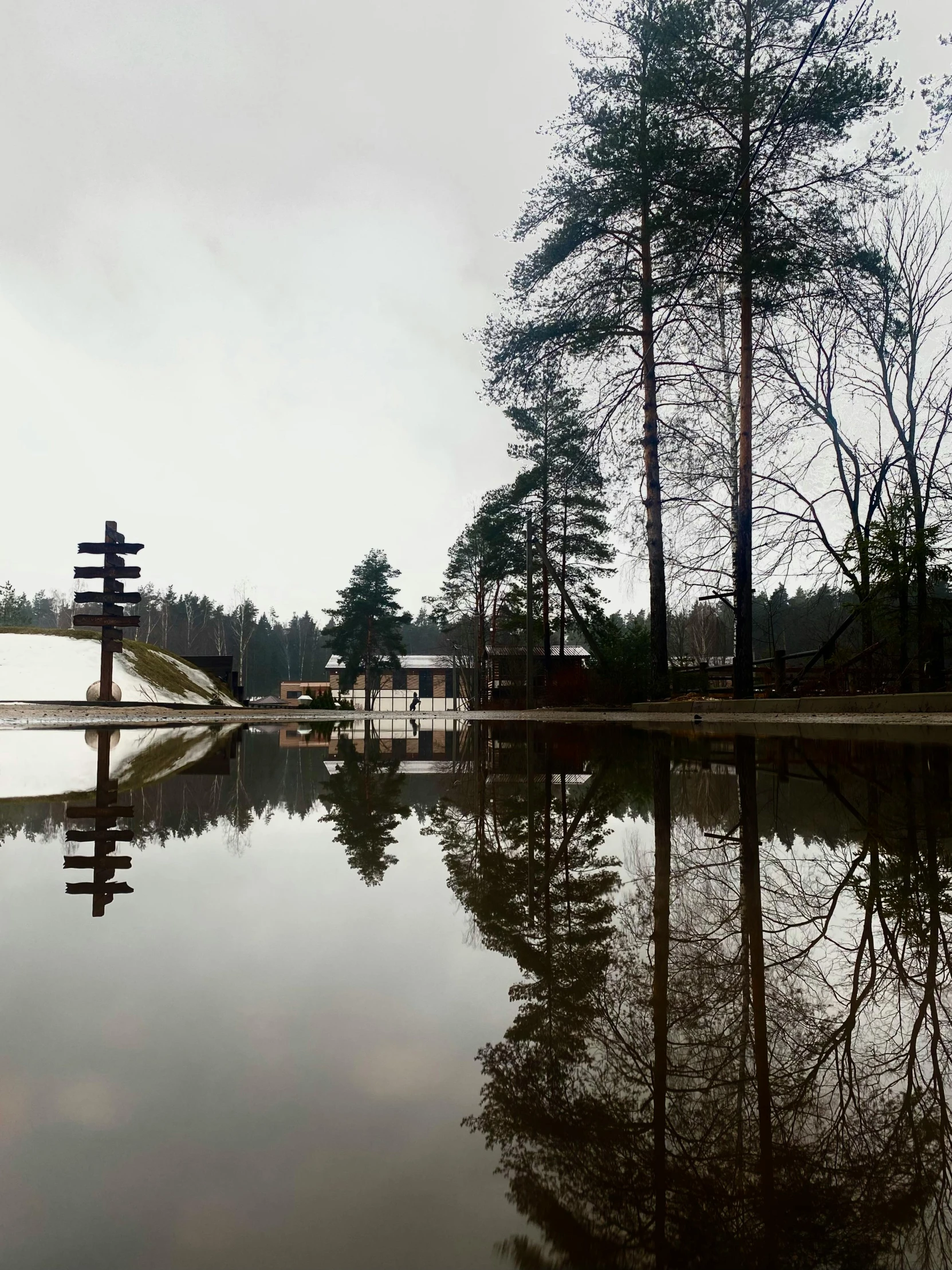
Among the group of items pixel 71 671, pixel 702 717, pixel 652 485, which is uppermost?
pixel 652 485

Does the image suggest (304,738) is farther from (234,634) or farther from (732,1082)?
(234,634)

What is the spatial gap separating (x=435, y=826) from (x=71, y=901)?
2.00m

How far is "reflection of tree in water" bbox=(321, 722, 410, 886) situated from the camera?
10.3 ft

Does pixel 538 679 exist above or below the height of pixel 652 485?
below

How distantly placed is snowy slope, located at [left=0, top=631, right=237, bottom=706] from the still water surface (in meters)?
22.3

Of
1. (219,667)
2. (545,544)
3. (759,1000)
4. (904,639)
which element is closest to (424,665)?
(219,667)

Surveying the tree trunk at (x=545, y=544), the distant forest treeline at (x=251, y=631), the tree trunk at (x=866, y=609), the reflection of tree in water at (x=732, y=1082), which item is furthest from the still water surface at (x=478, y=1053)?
the distant forest treeline at (x=251, y=631)

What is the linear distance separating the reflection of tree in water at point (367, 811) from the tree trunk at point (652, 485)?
34.8ft

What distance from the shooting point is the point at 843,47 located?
14695 millimetres

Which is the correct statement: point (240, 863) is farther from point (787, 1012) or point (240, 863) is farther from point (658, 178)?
point (658, 178)

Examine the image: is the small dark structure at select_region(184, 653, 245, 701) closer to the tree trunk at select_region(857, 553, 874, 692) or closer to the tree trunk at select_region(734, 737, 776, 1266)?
the tree trunk at select_region(857, 553, 874, 692)

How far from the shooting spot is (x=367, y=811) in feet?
15.0

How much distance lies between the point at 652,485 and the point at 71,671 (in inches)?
700

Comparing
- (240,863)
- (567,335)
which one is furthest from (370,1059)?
(567,335)
